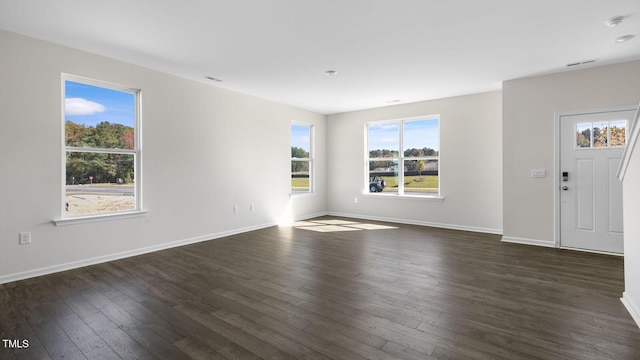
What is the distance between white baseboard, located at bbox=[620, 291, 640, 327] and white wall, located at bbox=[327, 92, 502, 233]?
296 cm

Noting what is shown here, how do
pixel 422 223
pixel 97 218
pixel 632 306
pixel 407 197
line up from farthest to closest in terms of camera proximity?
1. pixel 407 197
2. pixel 422 223
3. pixel 97 218
4. pixel 632 306

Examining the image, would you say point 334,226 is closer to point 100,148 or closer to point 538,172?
point 538,172

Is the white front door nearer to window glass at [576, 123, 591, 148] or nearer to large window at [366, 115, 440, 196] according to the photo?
window glass at [576, 123, 591, 148]

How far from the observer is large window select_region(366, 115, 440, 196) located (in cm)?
638

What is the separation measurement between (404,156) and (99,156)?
18.2ft

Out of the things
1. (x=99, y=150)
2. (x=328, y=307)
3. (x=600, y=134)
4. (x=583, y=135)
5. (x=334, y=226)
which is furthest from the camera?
(x=334, y=226)

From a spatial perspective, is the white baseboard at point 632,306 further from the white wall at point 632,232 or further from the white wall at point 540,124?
the white wall at point 540,124

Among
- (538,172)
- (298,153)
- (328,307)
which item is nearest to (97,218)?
(328,307)

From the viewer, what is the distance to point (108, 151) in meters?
3.98

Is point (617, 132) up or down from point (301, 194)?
up

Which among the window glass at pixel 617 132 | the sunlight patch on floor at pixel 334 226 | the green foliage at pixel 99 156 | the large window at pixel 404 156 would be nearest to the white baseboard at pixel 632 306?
the window glass at pixel 617 132

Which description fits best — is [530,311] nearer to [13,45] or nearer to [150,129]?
[150,129]

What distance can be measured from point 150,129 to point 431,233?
495 cm

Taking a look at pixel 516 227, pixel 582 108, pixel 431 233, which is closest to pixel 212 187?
pixel 431 233
